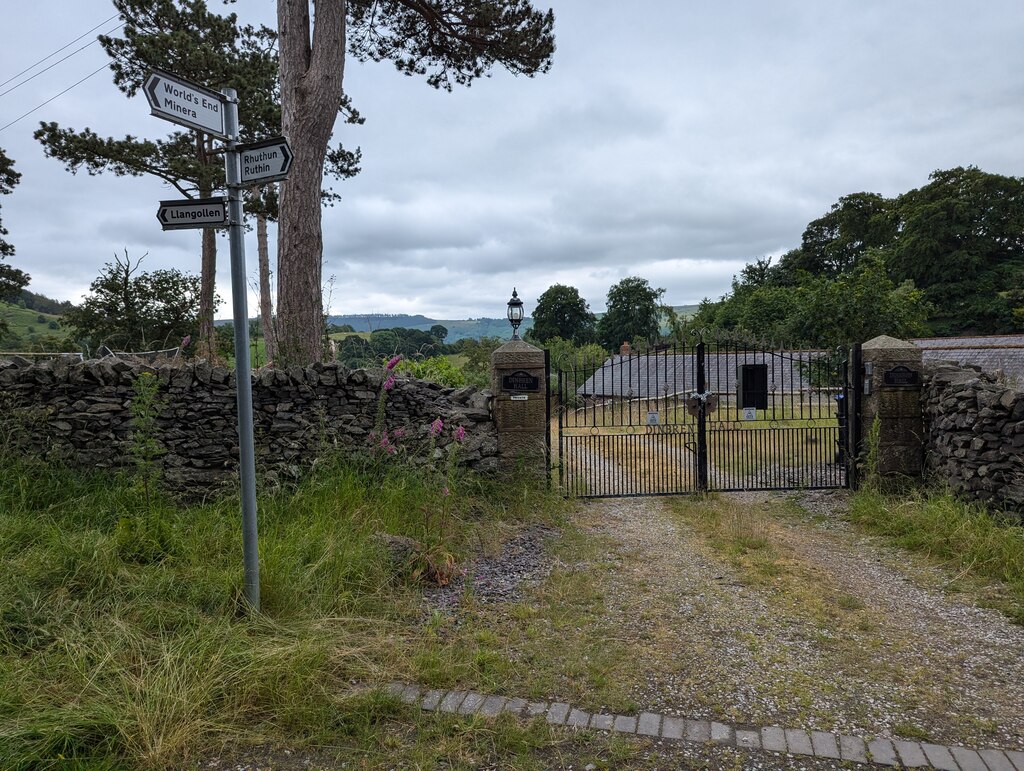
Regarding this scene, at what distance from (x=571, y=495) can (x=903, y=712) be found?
4499 millimetres

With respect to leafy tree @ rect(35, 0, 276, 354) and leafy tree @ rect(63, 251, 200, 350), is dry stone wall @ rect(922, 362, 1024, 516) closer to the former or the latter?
leafy tree @ rect(35, 0, 276, 354)

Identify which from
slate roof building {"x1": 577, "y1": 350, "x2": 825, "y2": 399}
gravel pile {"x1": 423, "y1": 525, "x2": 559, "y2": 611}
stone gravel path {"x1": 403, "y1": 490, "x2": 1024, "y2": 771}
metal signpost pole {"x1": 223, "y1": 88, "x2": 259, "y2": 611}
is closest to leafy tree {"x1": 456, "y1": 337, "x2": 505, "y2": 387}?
slate roof building {"x1": 577, "y1": 350, "x2": 825, "y2": 399}

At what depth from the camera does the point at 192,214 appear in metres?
3.14

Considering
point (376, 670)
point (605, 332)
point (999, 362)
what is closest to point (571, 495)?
point (376, 670)

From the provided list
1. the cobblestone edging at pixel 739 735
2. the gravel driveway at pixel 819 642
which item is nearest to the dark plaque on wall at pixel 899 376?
the gravel driveway at pixel 819 642

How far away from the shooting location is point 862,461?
23.6ft

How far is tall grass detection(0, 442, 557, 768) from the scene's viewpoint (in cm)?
247

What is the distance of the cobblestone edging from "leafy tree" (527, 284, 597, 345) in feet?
147

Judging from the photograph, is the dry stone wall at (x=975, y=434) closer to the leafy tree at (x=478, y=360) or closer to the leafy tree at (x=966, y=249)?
the leafy tree at (x=478, y=360)

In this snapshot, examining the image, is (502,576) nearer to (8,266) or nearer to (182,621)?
(182,621)

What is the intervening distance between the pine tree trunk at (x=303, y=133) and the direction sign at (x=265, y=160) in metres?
4.16

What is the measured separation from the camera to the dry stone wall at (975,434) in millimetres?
5355

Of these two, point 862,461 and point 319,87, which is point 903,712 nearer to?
point 862,461

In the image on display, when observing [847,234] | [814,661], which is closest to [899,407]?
[814,661]
